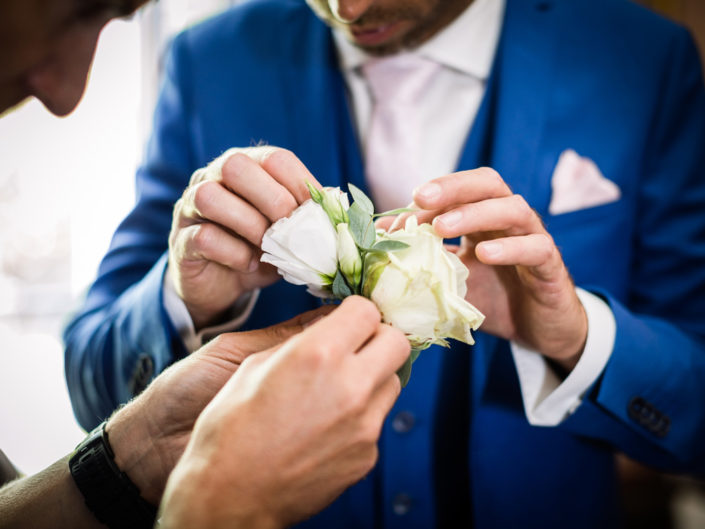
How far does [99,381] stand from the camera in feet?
1.94

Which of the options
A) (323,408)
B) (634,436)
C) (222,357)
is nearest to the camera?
(323,408)

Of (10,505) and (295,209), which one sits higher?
(295,209)

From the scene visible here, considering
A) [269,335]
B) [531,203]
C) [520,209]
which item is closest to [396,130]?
[531,203]

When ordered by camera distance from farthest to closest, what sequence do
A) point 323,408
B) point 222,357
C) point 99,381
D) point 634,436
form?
point 634,436, point 99,381, point 222,357, point 323,408

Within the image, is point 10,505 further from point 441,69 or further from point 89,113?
point 441,69

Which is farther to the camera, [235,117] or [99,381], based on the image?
[235,117]

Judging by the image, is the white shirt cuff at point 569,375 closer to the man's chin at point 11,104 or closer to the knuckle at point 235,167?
the knuckle at point 235,167

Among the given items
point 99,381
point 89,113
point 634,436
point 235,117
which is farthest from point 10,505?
point 634,436

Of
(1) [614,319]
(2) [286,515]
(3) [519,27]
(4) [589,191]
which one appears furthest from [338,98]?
(2) [286,515]

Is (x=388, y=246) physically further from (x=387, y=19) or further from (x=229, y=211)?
(x=387, y=19)

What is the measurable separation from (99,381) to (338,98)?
1.90 feet

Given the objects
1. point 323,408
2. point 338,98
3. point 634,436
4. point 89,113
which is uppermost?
point 89,113

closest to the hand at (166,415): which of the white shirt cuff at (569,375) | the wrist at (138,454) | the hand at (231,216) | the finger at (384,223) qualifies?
the wrist at (138,454)

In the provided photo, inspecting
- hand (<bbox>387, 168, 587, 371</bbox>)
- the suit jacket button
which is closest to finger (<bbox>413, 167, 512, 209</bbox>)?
hand (<bbox>387, 168, 587, 371</bbox>)
